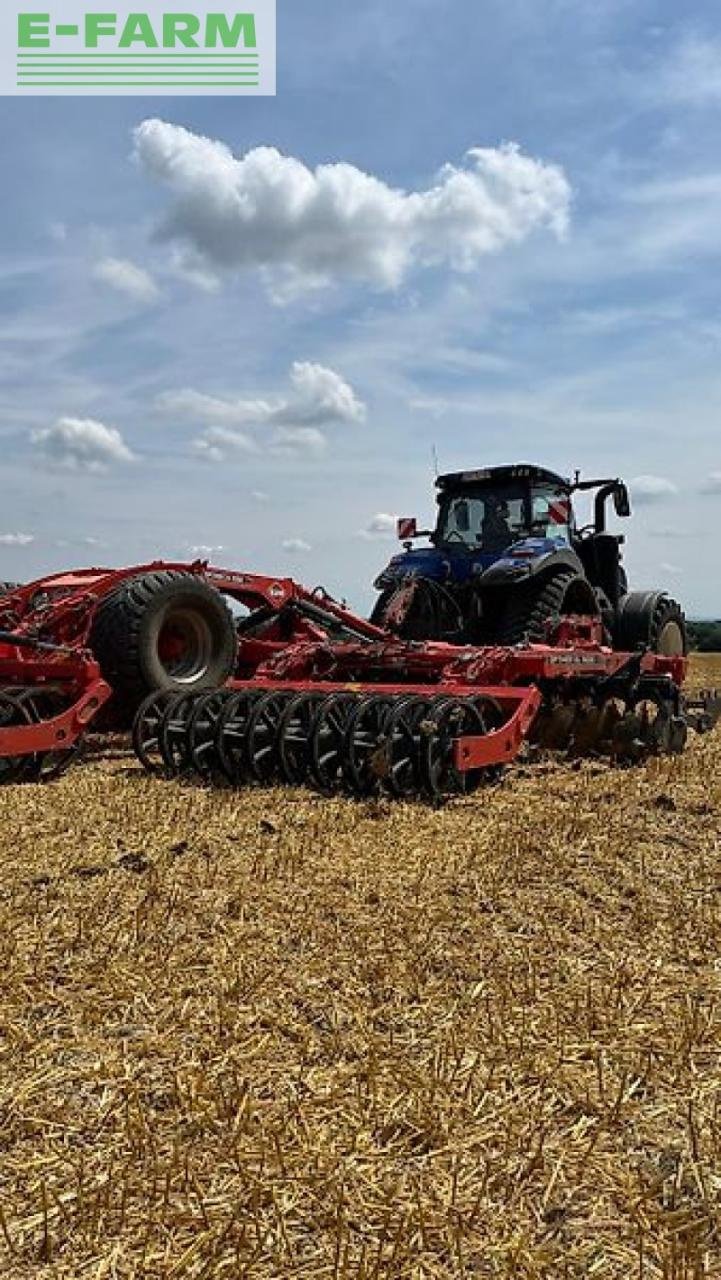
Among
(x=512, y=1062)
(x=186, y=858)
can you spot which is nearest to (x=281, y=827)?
(x=186, y=858)

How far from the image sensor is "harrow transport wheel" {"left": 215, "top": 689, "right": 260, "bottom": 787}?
6512 mm

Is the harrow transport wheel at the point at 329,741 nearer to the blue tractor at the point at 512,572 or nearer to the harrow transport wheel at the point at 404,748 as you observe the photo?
the harrow transport wheel at the point at 404,748

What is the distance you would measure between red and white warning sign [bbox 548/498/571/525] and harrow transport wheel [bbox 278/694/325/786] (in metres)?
4.02

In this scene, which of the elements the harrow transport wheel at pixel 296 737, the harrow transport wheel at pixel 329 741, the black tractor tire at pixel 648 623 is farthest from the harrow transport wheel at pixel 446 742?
the black tractor tire at pixel 648 623

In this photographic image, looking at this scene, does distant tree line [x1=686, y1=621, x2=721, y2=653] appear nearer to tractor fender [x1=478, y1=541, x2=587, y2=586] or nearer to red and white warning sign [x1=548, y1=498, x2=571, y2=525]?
red and white warning sign [x1=548, y1=498, x2=571, y2=525]

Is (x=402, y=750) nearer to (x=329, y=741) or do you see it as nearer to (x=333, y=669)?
(x=329, y=741)

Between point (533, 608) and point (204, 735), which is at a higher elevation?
point (533, 608)

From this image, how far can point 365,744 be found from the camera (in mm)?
6191

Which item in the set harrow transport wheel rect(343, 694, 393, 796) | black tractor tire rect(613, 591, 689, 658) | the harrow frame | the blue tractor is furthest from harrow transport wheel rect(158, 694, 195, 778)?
black tractor tire rect(613, 591, 689, 658)

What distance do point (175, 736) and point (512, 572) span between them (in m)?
3.36

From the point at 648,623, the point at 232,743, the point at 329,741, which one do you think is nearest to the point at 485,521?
the point at 648,623

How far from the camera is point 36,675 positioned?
702cm

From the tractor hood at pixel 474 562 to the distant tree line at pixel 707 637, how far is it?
2170cm

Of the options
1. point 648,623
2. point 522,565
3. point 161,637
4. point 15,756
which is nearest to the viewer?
point 15,756
